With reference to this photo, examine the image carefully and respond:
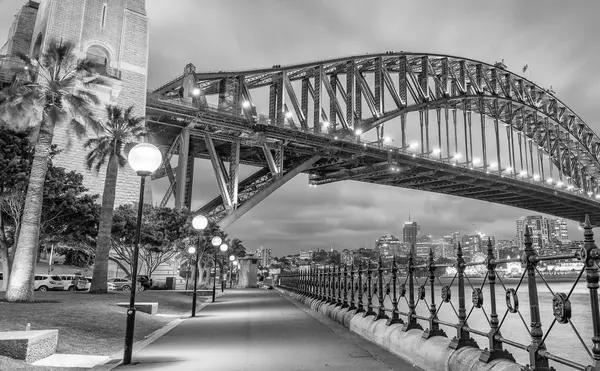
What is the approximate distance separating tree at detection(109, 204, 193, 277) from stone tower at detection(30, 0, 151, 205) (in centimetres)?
477

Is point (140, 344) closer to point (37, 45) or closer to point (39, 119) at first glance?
→ point (39, 119)

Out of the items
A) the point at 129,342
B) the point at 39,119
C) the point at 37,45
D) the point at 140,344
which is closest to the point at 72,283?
the point at 39,119

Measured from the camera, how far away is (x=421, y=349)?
25.1 ft

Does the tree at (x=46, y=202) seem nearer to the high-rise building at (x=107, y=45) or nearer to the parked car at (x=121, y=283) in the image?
the parked car at (x=121, y=283)

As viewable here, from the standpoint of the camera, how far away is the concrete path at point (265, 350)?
7.93 m

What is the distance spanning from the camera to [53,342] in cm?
856

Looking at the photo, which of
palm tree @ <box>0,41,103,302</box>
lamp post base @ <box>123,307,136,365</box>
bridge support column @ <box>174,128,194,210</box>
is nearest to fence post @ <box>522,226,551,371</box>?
lamp post base @ <box>123,307,136,365</box>

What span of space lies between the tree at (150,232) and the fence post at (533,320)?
3492cm

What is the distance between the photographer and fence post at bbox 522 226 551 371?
4.88 metres

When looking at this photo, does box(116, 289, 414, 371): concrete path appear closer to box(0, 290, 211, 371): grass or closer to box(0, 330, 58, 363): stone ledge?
box(0, 290, 211, 371): grass

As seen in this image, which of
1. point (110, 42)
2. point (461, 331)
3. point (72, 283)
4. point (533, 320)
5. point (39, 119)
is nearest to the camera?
point (533, 320)

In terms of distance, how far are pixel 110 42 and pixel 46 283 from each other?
23.5m

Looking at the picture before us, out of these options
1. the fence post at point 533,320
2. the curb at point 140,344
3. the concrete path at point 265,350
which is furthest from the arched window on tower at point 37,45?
the fence post at point 533,320

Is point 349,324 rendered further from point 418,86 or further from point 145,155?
point 418,86
